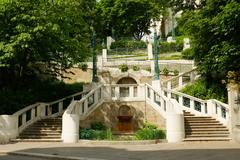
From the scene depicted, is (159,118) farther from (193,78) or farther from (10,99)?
(10,99)

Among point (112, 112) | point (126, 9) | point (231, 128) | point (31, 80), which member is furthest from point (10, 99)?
point (126, 9)

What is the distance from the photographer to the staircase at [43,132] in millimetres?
21047

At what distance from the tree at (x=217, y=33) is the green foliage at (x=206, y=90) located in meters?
1.48

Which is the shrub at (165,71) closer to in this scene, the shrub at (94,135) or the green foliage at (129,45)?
the shrub at (94,135)

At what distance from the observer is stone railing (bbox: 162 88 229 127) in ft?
72.0

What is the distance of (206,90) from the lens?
2669 centimetres

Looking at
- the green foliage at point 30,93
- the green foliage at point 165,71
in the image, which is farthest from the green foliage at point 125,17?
the green foliage at point 30,93

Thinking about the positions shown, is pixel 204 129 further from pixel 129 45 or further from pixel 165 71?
pixel 129 45

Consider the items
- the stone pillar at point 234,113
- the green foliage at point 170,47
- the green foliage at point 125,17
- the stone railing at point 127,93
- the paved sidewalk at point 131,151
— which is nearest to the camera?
the paved sidewalk at point 131,151

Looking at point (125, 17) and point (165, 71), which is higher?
point (125, 17)

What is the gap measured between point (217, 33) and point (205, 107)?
528cm

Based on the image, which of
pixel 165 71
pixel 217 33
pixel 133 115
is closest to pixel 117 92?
pixel 133 115

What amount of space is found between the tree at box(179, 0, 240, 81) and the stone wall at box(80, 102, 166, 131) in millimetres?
4091

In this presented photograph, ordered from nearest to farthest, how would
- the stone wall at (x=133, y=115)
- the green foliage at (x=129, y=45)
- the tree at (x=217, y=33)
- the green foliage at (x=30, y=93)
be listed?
the tree at (x=217, y=33) → the green foliage at (x=30, y=93) → the stone wall at (x=133, y=115) → the green foliage at (x=129, y=45)
